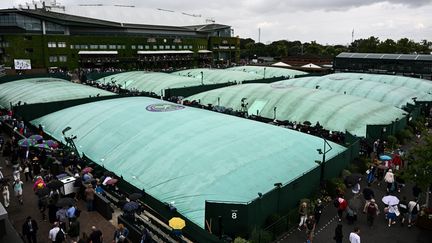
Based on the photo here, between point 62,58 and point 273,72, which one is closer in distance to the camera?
point 273,72

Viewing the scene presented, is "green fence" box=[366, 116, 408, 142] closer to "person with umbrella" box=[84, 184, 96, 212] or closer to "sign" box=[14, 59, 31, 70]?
"person with umbrella" box=[84, 184, 96, 212]

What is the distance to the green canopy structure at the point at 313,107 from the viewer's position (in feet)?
111

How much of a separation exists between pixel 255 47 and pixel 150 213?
167405 mm

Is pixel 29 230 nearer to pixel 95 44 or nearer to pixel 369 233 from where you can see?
pixel 369 233

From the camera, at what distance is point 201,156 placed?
20.4m

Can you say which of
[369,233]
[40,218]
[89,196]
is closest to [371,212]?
[369,233]

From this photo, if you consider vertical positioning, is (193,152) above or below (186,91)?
below

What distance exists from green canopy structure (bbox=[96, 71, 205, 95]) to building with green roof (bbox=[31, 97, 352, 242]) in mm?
27151

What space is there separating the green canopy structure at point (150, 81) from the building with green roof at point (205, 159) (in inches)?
1069

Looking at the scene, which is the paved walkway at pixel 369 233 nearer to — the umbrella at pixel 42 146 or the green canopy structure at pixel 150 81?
the umbrella at pixel 42 146

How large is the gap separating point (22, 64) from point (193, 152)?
7359 centimetres

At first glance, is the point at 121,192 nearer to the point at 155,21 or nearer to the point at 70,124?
the point at 70,124

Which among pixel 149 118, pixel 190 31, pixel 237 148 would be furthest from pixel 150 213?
pixel 190 31

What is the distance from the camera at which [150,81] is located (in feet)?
199
